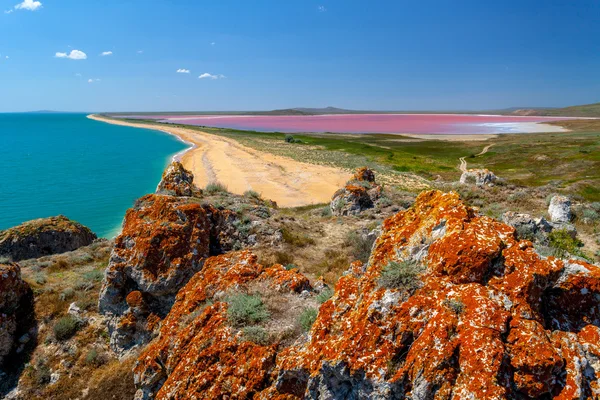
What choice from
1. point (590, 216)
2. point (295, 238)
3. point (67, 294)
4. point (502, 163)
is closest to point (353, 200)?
point (295, 238)

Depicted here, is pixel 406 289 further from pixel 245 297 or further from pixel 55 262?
pixel 55 262

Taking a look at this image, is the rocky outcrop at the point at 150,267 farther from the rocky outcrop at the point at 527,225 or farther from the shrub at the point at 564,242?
the shrub at the point at 564,242

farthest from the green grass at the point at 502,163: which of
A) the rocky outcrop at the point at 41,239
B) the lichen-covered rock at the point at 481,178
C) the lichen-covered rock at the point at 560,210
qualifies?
the rocky outcrop at the point at 41,239

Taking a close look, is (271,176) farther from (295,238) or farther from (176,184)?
(295,238)

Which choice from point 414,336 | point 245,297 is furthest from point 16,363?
point 414,336

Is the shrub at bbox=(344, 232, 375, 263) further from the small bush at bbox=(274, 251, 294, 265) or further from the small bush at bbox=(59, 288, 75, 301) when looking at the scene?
the small bush at bbox=(59, 288, 75, 301)

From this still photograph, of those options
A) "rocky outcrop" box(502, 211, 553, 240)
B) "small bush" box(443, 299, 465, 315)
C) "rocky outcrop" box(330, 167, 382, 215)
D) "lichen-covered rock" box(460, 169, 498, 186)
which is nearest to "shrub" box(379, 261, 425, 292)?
"small bush" box(443, 299, 465, 315)
